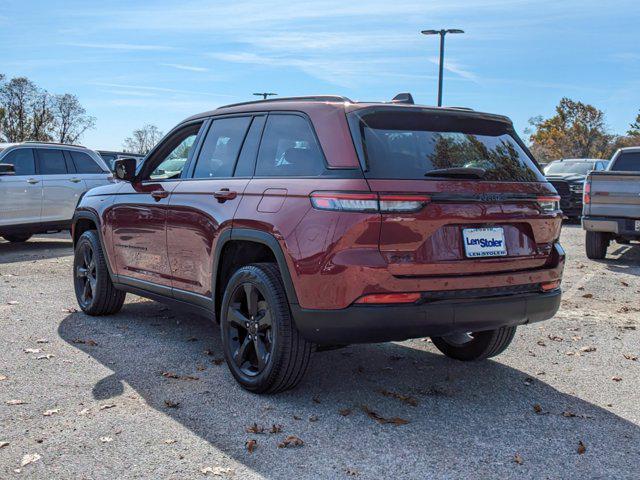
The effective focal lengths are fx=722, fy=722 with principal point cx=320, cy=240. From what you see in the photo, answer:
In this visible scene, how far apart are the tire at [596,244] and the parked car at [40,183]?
8480mm

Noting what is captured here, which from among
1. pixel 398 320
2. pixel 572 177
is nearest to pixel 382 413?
pixel 398 320

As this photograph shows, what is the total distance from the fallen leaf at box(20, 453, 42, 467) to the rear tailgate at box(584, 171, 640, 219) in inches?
371

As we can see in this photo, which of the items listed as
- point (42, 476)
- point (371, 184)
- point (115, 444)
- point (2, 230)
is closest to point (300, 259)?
point (371, 184)

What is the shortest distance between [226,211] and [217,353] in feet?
4.50

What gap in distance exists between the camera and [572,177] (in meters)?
19.2

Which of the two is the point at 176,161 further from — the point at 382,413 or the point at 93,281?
the point at 382,413

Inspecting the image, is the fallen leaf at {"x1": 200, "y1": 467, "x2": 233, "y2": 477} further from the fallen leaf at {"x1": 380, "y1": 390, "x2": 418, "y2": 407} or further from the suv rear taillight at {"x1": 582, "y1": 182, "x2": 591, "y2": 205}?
the suv rear taillight at {"x1": 582, "y1": 182, "x2": 591, "y2": 205}

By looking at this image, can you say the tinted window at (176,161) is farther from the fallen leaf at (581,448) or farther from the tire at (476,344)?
the fallen leaf at (581,448)

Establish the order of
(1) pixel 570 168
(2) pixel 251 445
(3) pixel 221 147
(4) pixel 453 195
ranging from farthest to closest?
1. (1) pixel 570 168
2. (3) pixel 221 147
3. (4) pixel 453 195
4. (2) pixel 251 445

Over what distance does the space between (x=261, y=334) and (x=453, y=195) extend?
1462mm

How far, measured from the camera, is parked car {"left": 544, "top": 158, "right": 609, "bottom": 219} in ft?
59.6

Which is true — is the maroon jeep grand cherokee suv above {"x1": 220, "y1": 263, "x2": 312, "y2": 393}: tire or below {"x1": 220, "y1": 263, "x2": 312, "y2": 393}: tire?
above

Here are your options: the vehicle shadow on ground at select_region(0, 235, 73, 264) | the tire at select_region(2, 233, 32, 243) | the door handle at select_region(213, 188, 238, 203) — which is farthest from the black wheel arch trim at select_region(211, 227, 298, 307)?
the tire at select_region(2, 233, 32, 243)

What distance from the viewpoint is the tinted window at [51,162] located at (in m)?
12.6
